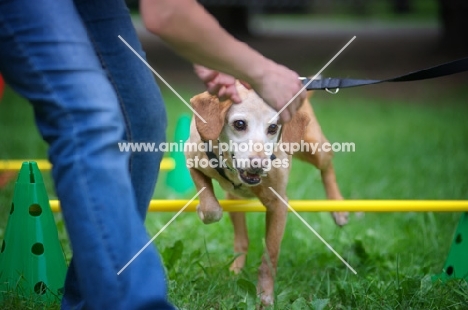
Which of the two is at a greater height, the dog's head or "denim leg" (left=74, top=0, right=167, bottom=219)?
"denim leg" (left=74, top=0, right=167, bottom=219)

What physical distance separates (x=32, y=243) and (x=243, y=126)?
3.23 feet

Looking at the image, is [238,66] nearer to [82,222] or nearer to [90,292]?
[82,222]

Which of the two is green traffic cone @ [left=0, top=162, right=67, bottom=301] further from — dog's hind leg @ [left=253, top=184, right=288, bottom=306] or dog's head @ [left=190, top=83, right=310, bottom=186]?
dog's hind leg @ [left=253, top=184, right=288, bottom=306]

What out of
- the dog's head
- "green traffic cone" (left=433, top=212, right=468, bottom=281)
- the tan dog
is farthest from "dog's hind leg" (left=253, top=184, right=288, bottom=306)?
"green traffic cone" (left=433, top=212, right=468, bottom=281)

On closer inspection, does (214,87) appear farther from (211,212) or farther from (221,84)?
(211,212)

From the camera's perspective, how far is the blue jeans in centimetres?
168

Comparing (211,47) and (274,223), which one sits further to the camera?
(274,223)

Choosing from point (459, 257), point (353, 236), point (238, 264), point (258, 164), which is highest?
point (258, 164)

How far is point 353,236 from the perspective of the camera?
4.11 m

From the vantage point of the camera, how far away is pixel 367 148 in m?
6.83

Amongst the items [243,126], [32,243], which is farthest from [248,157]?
[32,243]

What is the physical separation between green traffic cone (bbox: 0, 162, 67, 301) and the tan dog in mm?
680

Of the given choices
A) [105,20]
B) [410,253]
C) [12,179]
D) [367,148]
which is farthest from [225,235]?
[367,148]

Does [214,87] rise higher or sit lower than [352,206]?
higher
